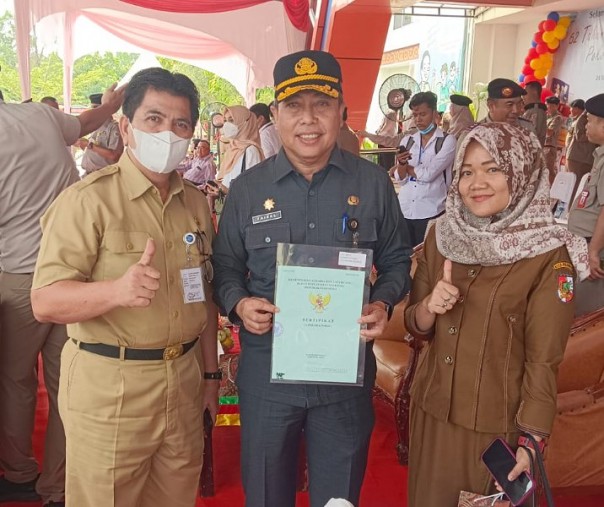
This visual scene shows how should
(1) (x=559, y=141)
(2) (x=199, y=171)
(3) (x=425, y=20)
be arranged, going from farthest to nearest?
(3) (x=425, y=20) → (1) (x=559, y=141) → (2) (x=199, y=171)

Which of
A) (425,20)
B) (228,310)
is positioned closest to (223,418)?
(228,310)

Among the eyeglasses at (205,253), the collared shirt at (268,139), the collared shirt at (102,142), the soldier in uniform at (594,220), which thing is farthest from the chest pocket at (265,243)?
the collared shirt at (102,142)

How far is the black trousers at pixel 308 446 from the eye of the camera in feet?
6.42

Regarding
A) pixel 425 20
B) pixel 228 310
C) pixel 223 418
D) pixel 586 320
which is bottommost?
pixel 223 418

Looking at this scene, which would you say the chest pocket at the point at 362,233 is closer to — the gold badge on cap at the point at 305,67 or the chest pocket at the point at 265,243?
the chest pocket at the point at 265,243

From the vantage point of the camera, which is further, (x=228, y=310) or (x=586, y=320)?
(x=586, y=320)

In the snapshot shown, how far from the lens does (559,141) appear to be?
11.7 m

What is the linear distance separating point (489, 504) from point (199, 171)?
26.9ft

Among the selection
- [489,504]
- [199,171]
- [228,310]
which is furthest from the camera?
Result: [199,171]

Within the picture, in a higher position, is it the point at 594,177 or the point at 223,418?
the point at 594,177

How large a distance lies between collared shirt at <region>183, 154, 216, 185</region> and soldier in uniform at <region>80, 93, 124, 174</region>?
2.61 meters

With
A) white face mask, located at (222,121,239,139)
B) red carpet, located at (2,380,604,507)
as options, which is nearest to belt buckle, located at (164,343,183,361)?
red carpet, located at (2,380,604,507)

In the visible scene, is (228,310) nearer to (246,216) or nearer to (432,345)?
(246,216)

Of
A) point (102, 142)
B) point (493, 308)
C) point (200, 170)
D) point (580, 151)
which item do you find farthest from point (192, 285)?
point (580, 151)
